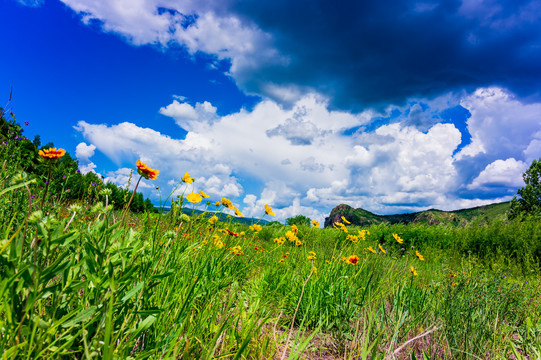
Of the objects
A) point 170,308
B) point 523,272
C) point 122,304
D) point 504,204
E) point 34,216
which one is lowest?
point 523,272

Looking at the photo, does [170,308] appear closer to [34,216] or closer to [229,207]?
[34,216]

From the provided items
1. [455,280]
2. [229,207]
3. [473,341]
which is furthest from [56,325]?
[455,280]

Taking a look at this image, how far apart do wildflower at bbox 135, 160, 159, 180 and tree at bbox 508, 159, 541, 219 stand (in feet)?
125

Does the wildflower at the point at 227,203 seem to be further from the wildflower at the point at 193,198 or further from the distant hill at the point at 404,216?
the distant hill at the point at 404,216

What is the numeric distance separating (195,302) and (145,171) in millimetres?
1007

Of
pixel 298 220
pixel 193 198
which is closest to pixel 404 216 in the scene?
pixel 298 220

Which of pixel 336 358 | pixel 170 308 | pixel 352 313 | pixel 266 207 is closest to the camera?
pixel 170 308

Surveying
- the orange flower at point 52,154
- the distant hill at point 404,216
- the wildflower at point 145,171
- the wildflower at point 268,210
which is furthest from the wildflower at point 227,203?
the distant hill at point 404,216

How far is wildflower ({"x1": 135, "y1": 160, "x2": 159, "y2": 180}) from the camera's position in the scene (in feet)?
4.62

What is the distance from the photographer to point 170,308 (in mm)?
1479

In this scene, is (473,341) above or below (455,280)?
below

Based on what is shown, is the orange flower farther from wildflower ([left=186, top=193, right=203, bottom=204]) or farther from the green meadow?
wildflower ([left=186, top=193, right=203, bottom=204])

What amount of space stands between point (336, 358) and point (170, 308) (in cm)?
121

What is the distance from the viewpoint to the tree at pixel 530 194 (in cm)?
2998
